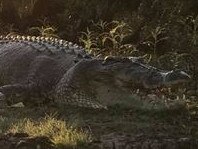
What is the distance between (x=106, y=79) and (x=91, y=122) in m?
0.73

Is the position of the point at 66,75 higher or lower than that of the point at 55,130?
higher

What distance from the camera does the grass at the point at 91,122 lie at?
17.5 feet

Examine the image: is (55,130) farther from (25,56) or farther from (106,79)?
(25,56)

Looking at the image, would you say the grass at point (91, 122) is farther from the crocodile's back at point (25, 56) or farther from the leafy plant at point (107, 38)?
the leafy plant at point (107, 38)

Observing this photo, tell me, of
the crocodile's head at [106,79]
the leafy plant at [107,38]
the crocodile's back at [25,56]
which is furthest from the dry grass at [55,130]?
the leafy plant at [107,38]

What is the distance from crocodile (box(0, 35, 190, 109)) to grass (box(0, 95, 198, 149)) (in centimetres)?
17

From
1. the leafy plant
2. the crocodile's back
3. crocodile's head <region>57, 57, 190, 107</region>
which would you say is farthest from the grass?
the leafy plant

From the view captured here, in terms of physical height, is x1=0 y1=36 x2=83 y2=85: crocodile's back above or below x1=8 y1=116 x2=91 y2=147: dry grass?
above

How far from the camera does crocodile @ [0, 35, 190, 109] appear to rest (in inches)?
252

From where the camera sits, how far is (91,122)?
612 cm

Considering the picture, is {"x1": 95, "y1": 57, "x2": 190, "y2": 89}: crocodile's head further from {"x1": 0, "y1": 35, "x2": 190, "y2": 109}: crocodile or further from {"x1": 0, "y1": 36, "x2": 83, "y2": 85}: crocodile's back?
{"x1": 0, "y1": 36, "x2": 83, "y2": 85}: crocodile's back

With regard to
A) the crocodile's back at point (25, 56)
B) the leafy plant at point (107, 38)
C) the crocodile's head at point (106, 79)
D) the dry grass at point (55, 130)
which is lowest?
the dry grass at point (55, 130)

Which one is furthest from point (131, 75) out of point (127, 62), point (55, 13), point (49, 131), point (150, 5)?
point (55, 13)

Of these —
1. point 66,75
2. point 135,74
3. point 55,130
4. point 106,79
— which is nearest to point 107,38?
point 66,75
